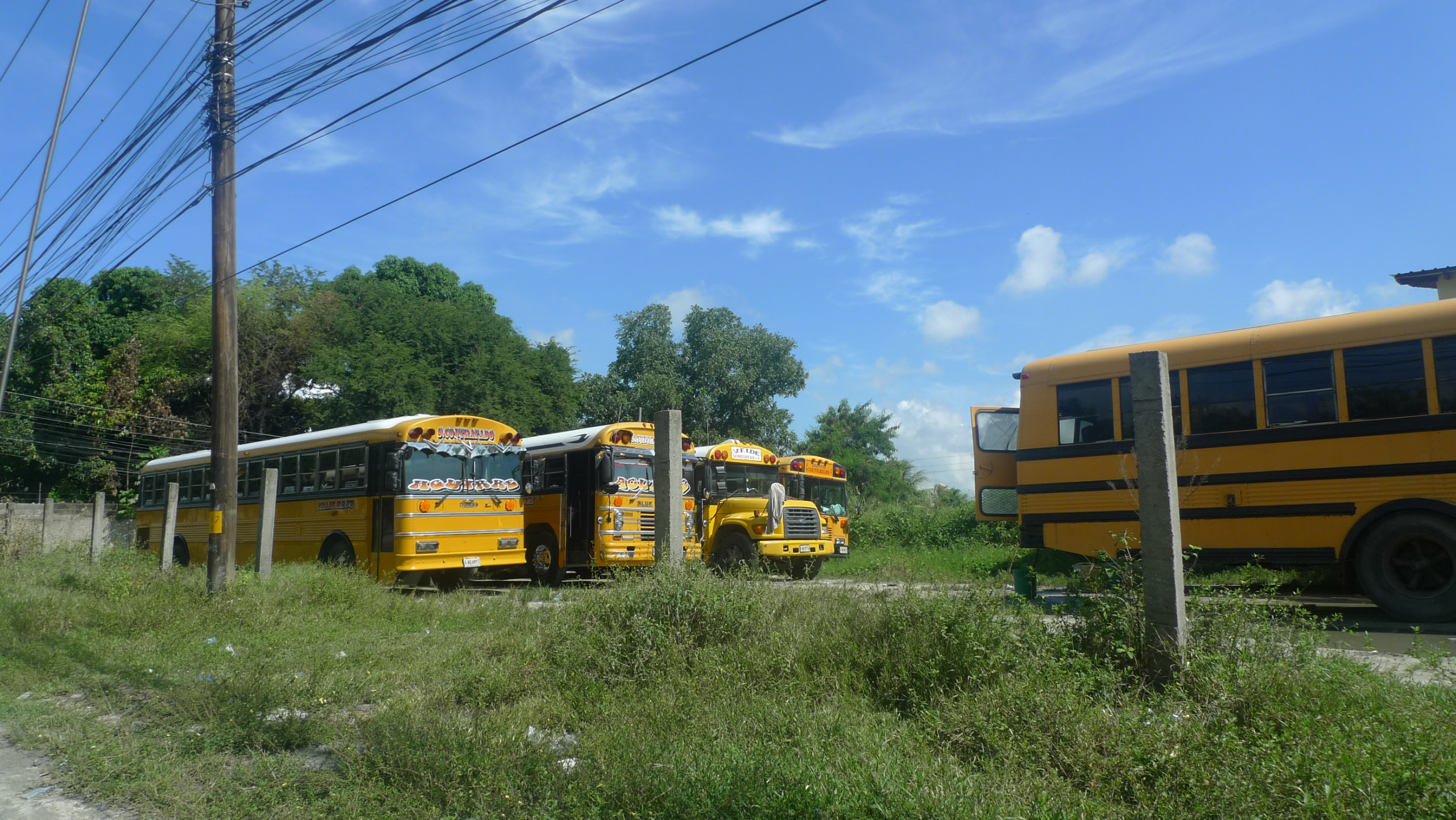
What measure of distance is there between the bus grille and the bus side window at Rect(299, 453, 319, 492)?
887 centimetres

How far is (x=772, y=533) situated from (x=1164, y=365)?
420 inches

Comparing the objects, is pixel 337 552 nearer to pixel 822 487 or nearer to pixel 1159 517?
pixel 822 487

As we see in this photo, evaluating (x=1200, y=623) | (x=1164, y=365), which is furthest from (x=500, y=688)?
(x=1164, y=365)

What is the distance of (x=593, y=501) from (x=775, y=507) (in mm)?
3445

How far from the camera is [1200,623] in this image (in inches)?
228

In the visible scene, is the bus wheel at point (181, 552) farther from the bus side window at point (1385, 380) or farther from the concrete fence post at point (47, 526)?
the bus side window at point (1385, 380)

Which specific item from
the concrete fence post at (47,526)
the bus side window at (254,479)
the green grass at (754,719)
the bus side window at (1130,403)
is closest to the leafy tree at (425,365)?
the concrete fence post at (47,526)

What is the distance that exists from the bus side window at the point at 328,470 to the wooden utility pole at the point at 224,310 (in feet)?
11.6

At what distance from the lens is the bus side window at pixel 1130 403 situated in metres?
10.9

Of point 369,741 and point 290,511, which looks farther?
point 290,511

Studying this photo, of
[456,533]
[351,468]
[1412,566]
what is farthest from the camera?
[351,468]

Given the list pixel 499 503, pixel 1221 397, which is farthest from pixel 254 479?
pixel 1221 397

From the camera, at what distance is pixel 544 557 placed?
56.9 ft

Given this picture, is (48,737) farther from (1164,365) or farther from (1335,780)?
(1164,365)
